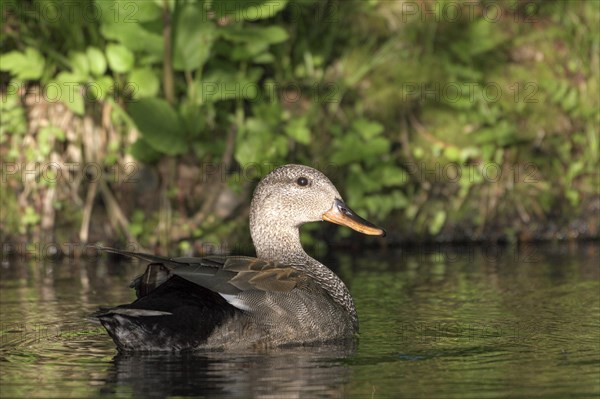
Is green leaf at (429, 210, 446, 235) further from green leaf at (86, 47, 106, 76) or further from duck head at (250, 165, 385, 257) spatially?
duck head at (250, 165, 385, 257)

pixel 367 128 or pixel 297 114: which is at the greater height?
pixel 297 114

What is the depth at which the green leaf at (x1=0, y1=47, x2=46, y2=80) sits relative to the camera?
1069 centimetres

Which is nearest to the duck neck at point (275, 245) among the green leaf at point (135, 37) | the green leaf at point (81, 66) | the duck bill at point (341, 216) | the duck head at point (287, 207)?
the duck head at point (287, 207)

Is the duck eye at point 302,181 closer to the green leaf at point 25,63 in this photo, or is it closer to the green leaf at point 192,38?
the green leaf at point 192,38

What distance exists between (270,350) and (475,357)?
3.37 feet

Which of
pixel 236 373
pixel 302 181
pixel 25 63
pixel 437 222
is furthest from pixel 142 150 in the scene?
pixel 236 373

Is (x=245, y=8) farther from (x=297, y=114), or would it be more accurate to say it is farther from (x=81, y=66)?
(x=297, y=114)

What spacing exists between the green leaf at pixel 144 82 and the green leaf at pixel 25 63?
72cm

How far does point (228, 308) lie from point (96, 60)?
4442 millimetres

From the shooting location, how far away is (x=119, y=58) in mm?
10789

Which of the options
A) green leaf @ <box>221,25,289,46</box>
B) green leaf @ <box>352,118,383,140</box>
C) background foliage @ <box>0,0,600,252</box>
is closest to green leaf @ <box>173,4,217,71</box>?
background foliage @ <box>0,0,600,252</box>

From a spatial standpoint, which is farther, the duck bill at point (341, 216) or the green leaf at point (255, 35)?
the green leaf at point (255, 35)

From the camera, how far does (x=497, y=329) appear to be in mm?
7504

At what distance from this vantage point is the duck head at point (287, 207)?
7.90 meters
